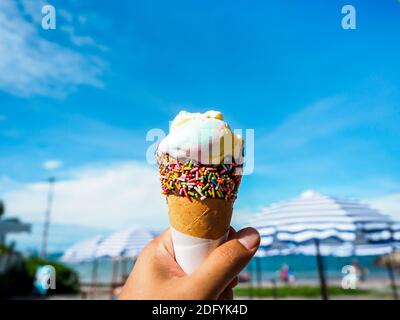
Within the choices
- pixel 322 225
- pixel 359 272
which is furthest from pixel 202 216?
pixel 359 272

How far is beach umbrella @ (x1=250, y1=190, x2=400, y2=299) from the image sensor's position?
5438mm

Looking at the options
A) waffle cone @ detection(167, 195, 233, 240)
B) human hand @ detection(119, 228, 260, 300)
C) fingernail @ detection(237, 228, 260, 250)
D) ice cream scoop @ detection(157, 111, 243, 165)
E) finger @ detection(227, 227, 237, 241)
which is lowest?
human hand @ detection(119, 228, 260, 300)

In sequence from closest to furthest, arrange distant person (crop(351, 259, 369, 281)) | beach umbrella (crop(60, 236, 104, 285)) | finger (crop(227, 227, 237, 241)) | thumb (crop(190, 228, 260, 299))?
thumb (crop(190, 228, 260, 299)) → finger (crop(227, 227, 237, 241)) → beach umbrella (crop(60, 236, 104, 285)) → distant person (crop(351, 259, 369, 281))

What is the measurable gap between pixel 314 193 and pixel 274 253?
152 centimetres

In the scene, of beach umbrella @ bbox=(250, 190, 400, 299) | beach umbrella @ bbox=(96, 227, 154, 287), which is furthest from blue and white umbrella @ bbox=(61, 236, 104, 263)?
beach umbrella @ bbox=(250, 190, 400, 299)

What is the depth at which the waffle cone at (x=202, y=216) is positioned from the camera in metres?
1.83

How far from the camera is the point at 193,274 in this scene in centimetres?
159

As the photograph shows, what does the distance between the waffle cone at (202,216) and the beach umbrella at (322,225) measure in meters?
3.99

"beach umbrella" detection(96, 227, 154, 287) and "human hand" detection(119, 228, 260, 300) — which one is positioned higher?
"beach umbrella" detection(96, 227, 154, 287)

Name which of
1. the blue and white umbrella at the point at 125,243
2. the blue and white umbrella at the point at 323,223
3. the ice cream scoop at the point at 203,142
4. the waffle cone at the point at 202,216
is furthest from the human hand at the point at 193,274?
the blue and white umbrella at the point at 125,243

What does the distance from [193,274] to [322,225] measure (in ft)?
14.7

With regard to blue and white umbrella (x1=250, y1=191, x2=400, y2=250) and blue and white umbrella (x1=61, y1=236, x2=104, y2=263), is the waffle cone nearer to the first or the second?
blue and white umbrella (x1=250, y1=191, x2=400, y2=250)

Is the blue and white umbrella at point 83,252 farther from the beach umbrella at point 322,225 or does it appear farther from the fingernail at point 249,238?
the fingernail at point 249,238
